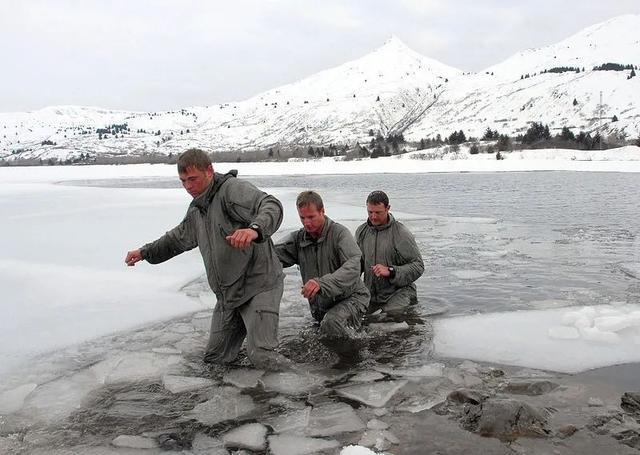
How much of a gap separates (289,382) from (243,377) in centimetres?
38

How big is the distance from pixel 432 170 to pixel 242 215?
44803mm

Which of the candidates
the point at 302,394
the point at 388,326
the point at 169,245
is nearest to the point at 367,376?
the point at 302,394

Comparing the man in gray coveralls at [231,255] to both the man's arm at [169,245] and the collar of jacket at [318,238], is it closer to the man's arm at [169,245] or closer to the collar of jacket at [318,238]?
the man's arm at [169,245]

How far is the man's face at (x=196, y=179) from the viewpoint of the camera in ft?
14.0

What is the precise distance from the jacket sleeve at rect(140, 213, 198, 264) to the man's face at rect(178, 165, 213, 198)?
0.45 meters

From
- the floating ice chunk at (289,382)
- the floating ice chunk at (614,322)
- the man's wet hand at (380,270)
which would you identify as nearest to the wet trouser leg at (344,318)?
the man's wet hand at (380,270)

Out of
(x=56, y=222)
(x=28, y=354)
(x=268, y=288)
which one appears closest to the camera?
(x=268, y=288)

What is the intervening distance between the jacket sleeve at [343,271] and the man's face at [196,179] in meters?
1.30

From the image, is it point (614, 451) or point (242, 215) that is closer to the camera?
point (614, 451)

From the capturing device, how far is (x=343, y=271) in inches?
201

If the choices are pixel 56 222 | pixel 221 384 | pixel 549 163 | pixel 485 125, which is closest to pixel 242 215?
pixel 221 384

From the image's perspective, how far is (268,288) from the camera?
458 cm

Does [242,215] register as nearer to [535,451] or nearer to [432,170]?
[535,451]

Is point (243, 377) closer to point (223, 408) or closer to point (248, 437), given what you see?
point (223, 408)
